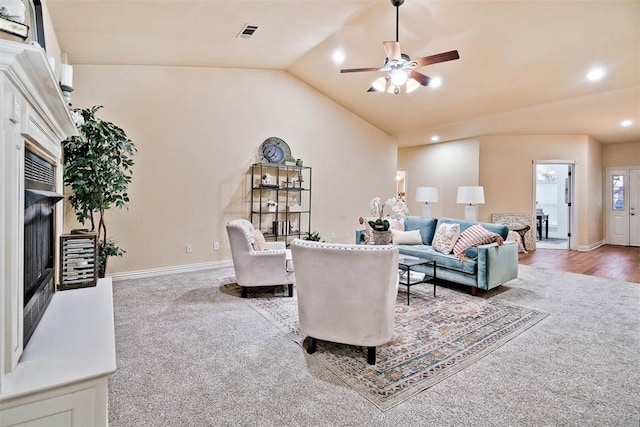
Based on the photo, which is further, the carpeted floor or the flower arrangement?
the flower arrangement

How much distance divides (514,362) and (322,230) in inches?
169

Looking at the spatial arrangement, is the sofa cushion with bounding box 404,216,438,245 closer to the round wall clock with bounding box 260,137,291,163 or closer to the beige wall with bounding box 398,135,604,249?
the round wall clock with bounding box 260,137,291,163

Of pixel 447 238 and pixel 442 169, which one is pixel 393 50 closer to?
pixel 447 238

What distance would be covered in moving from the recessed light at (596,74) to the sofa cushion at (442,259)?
3.13m

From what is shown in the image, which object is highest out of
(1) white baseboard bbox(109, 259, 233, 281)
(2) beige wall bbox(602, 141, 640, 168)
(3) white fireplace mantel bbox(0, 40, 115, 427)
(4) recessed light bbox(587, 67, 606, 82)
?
(4) recessed light bbox(587, 67, 606, 82)

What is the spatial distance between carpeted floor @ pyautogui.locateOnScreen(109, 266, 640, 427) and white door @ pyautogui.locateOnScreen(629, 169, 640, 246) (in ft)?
20.5

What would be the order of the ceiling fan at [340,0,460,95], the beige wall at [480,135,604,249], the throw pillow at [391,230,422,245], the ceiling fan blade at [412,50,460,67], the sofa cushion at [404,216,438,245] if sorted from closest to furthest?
the ceiling fan blade at [412,50,460,67] → the ceiling fan at [340,0,460,95] → the throw pillow at [391,230,422,245] → the sofa cushion at [404,216,438,245] → the beige wall at [480,135,604,249]

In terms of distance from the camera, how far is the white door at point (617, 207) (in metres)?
7.80

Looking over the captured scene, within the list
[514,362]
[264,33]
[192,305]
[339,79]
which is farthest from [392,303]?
[339,79]

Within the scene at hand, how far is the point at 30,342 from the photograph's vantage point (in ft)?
5.32

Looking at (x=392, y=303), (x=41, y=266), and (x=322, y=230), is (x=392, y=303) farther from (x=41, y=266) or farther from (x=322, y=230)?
(x=322, y=230)

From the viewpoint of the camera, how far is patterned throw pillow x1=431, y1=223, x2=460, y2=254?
4.16m

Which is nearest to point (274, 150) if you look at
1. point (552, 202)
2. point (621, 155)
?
point (621, 155)

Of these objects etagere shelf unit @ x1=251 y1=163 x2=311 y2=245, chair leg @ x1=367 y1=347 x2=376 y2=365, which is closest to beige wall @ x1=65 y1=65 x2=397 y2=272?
etagere shelf unit @ x1=251 y1=163 x2=311 y2=245
